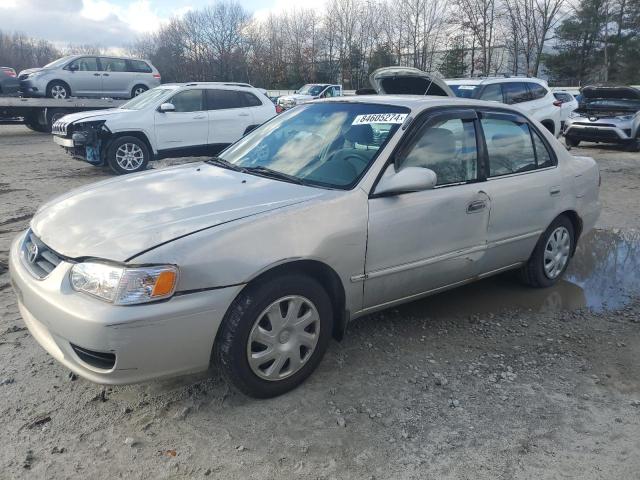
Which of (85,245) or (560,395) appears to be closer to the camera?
(85,245)

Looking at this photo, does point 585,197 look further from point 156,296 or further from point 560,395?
point 156,296

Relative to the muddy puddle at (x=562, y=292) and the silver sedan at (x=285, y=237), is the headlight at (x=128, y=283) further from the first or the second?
the muddy puddle at (x=562, y=292)

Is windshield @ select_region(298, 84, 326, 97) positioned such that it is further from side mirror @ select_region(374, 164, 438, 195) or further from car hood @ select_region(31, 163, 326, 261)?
side mirror @ select_region(374, 164, 438, 195)

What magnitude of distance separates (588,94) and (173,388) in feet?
51.1

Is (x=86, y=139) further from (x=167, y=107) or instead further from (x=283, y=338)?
(x=283, y=338)

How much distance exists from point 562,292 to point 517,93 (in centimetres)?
810

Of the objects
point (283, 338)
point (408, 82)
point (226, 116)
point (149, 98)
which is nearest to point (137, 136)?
point (149, 98)

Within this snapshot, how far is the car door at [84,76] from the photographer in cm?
1631

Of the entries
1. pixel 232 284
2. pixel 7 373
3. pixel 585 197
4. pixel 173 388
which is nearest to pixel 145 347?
pixel 232 284

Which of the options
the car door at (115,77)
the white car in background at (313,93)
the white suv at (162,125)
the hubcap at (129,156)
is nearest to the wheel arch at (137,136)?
the white suv at (162,125)

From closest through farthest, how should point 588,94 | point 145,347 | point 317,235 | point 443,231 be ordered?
point 145,347
point 317,235
point 443,231
point 588,94

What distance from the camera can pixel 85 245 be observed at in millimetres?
2580

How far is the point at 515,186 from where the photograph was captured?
13.3 ft

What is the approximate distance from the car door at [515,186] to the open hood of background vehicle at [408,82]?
84cm
